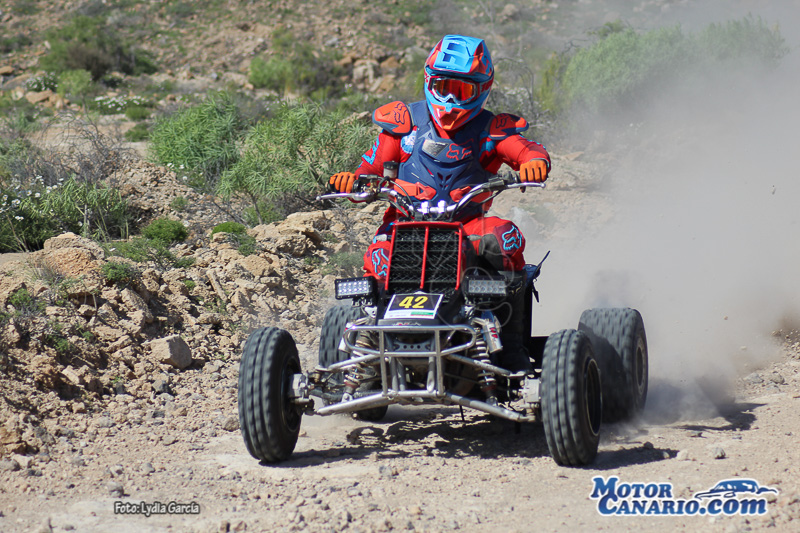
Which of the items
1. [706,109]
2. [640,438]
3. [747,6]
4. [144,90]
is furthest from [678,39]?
[640,438]

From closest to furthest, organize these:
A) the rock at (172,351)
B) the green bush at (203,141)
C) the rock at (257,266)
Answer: the rock at (172,351), the rock at (257,266), the green bush at (203,141)

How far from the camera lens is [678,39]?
2345 cm

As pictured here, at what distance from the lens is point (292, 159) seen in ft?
43.3

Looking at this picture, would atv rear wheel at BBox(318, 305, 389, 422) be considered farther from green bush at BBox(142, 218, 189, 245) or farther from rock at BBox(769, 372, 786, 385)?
green bush at BBox(142, 218, 189, 245)

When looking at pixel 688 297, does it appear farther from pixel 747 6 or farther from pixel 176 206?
pixel 747 6

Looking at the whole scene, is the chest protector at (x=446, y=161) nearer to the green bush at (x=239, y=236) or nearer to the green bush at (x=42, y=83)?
the green bush at (x=239, y=236)

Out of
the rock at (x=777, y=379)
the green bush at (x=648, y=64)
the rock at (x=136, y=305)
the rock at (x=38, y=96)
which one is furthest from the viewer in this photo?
the rock at (x=38, y=96)

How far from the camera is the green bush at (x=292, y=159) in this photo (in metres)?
12.9

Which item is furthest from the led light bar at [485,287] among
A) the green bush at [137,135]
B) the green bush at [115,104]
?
the green bush at [115,104]

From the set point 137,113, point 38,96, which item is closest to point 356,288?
Result: point 137,113

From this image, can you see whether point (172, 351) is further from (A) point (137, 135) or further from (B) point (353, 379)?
(A) point (137, 135)

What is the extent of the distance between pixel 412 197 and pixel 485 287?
36.7 inches

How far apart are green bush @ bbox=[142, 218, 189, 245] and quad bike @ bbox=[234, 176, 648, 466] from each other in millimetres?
5772

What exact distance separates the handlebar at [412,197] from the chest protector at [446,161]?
0.45 feet
